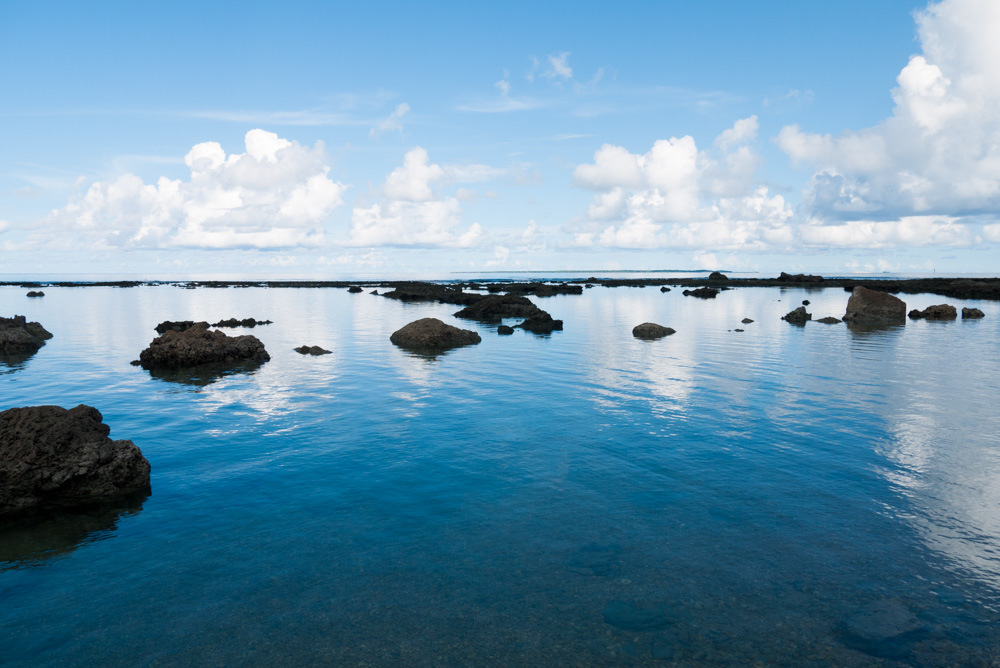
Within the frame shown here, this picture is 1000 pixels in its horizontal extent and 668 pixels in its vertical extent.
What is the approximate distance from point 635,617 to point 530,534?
2.79m

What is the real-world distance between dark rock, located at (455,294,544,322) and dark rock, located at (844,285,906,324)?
29511 mm

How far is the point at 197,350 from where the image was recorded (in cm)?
2936

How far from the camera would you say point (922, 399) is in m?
20.6

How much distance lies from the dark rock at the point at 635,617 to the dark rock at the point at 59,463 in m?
10.4

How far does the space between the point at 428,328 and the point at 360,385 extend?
533 inches

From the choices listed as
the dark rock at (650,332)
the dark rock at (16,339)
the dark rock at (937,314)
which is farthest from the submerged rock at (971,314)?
the dark rock at (16,339)

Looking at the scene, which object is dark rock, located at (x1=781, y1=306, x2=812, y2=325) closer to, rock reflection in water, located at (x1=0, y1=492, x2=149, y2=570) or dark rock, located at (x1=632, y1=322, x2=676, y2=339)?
dark rock, located at (x1=632, y1=322, x2=676, y2=339)

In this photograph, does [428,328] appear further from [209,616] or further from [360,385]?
[209,616]

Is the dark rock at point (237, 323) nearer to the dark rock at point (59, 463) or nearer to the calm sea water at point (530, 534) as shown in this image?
the calm sea water at point (530, 534)

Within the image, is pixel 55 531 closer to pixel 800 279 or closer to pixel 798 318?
pixel 798 318

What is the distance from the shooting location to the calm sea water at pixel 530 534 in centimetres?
718

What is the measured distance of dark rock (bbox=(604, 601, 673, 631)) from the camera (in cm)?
741

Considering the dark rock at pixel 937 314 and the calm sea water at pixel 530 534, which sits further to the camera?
the dark rock at pixel 937 314

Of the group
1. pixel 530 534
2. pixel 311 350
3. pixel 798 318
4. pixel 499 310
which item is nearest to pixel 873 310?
pixel 798 318
